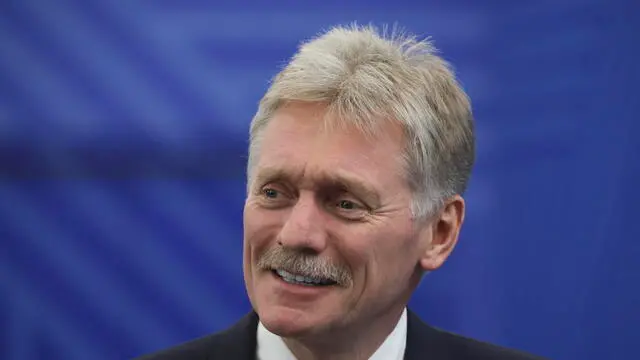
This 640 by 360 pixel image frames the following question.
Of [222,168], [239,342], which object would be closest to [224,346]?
[239,342]

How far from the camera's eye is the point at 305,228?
182cm

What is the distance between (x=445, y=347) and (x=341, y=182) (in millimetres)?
591

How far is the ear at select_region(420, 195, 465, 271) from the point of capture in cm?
206

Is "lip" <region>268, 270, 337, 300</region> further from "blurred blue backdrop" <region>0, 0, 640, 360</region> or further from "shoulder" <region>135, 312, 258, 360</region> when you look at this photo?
"blurred blue backdrop" <region>0, 0, 640, 360</region>

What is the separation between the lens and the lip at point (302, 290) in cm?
186

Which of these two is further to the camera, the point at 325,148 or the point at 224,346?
the point at 224,346

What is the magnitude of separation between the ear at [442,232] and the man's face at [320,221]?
0.49ft

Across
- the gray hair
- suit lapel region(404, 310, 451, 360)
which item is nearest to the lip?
the gray hair

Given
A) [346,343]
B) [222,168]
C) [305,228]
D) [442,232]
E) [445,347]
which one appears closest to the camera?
[305,228]

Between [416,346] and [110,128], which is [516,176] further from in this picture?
[110,128]

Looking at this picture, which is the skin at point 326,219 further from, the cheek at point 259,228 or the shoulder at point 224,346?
the shoulder at point 224,346

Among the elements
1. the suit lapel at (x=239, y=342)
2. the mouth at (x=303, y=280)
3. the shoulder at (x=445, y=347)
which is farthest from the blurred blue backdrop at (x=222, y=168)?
the mouth at (x=303, y=280)

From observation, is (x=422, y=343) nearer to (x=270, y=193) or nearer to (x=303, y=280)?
(x=303, y=280)

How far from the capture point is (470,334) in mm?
3041
